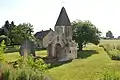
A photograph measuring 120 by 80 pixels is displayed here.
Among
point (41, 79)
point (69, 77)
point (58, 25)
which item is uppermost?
point (58, 25)

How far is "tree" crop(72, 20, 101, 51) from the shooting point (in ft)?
233

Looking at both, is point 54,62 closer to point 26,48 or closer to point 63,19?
point 26,48

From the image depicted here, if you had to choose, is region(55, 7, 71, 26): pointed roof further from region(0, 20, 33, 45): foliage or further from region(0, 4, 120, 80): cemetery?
region(0, 20, 33, 45): foliage

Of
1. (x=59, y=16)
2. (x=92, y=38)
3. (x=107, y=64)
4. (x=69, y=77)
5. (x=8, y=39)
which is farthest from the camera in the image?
(x=8, y=39)

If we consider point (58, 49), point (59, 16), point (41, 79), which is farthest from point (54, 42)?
point (41, 79)

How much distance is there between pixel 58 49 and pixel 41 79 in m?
40.8

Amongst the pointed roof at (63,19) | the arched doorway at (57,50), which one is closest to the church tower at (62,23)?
the pointed roof at (63,19)

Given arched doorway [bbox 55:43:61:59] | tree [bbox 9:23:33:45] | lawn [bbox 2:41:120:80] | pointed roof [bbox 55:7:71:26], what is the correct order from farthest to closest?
tree [bbox 9:23:33:45], pointed roof [bbox 55:7:71:26], arched doorway [bbox 55:43:61:59], lawn [bbox 2:41:120:80]

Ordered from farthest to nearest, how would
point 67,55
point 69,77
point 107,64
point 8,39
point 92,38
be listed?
point 8,39, point 92,38, point 67,55, point 107,64, point 69,77

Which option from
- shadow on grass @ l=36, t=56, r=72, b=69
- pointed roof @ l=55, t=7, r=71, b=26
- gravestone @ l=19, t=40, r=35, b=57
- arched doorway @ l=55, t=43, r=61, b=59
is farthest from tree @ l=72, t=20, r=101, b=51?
gravestone @ l=19, t=40, r=35, b=57

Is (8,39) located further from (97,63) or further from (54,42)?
(97,63)

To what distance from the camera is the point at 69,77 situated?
39.6m

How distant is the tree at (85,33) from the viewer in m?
70.9

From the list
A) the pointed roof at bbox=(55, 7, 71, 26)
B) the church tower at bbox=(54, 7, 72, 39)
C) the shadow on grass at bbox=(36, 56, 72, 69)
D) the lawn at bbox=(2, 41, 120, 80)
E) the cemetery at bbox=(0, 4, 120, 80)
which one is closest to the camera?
the cemetery at bbox=(0, 4, 120, 80)
